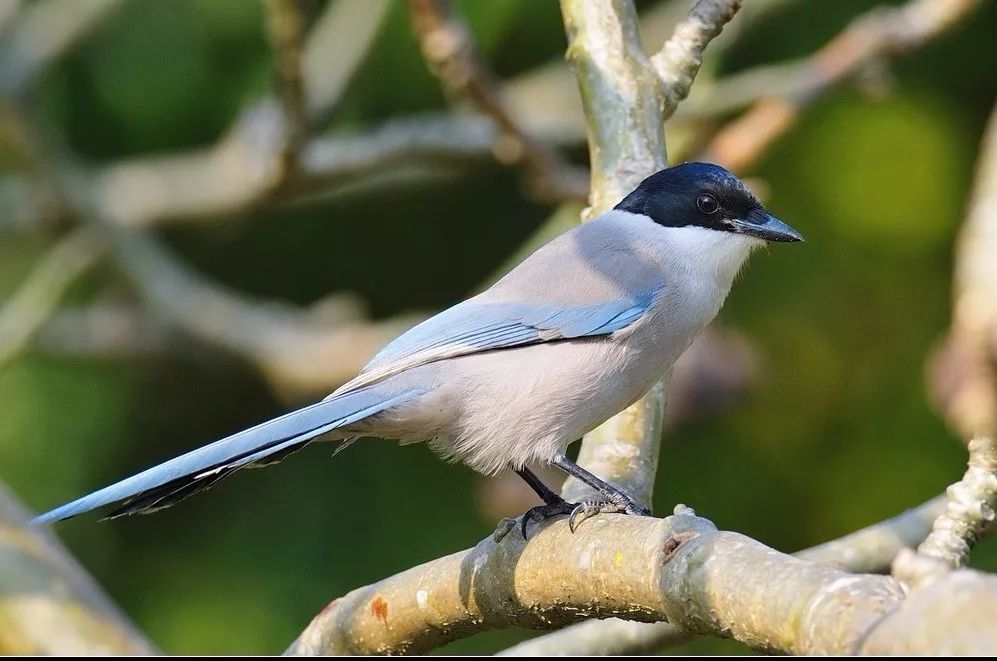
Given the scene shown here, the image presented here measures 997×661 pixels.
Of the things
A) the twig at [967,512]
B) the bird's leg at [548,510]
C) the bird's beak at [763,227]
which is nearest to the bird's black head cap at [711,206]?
the bird's beak at [763,227]

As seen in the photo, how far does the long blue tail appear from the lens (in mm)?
2189

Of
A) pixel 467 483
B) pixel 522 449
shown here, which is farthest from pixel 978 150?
pixel 522 449

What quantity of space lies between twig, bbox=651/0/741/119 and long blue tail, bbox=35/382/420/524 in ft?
3.69

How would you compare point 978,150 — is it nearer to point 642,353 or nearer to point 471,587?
point 642,353

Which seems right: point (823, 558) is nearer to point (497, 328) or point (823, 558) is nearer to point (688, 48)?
point (497, 328)

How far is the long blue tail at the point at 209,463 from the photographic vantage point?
2.19 m

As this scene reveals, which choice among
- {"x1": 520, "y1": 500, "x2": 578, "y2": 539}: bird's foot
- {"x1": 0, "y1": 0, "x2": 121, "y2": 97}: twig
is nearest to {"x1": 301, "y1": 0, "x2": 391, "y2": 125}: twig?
{"x1": 0, "y1": 0, "x2": 121, "y2": 97}: twig

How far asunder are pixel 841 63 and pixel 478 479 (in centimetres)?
210

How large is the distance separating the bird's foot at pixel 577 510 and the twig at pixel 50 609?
0.88 meters

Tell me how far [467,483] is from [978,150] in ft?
8.25

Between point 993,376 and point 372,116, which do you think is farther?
point 372,116

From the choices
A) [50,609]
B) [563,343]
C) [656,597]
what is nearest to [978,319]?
[656,597]

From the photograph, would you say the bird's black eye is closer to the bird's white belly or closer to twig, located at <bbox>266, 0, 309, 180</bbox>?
the bird's white belly

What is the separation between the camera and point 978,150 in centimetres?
535
